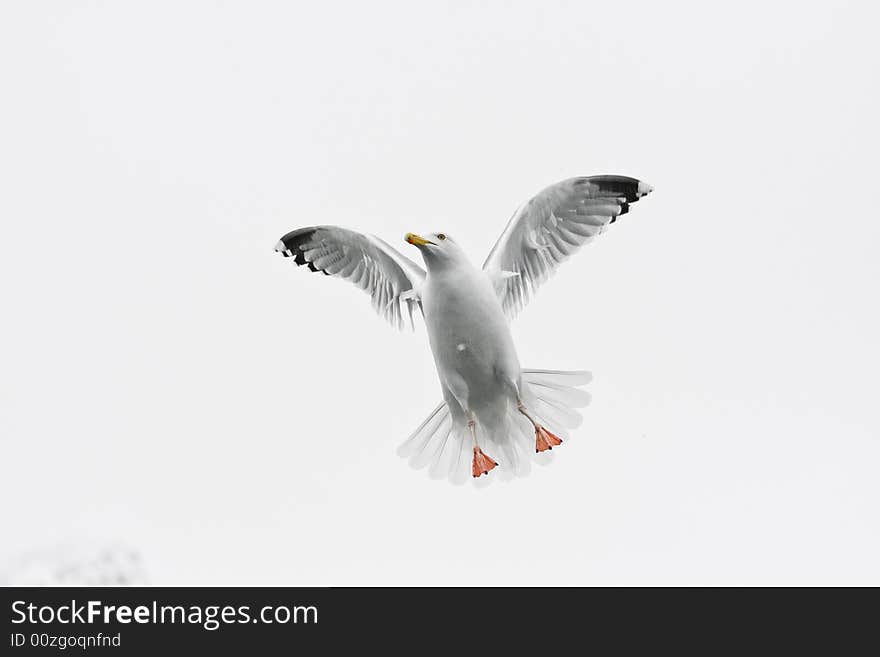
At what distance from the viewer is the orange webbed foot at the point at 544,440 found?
300 inches

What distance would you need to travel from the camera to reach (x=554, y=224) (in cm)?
745

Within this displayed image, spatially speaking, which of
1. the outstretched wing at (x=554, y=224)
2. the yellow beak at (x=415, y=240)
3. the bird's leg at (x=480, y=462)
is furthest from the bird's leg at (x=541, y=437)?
the yellow beak at (x=415, y=240)

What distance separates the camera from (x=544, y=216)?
7.34 metres

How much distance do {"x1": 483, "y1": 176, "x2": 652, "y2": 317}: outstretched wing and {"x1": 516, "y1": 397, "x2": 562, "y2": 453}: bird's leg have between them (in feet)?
2.56

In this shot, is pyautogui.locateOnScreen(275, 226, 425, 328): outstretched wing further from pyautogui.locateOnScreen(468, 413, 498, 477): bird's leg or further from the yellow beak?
pyautogui.locateOnScreen(468, 413, 498, 477): bird's leg

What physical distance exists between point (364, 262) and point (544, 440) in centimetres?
179

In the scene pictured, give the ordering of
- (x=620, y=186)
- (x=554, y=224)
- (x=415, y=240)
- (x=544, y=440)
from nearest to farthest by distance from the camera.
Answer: (x=415, y=240), (x=620, y=186), (x=554, y=224), (x=544, y=440)

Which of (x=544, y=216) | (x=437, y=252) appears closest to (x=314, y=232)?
(x=437, y=252)

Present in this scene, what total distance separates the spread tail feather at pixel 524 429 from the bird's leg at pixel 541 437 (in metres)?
0.04

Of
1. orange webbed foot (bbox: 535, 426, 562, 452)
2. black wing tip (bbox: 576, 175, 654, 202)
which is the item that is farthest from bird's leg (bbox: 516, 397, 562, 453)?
black wing tip (bbox: 576, 175, 654, 202)

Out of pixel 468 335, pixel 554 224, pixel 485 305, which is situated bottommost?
pixel 468 335

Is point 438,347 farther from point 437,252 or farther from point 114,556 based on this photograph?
point 114,556

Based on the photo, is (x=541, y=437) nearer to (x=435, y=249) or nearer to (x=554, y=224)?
(x=554, y=224)

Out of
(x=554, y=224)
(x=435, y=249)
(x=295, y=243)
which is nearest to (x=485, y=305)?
(x=435, y=249)
